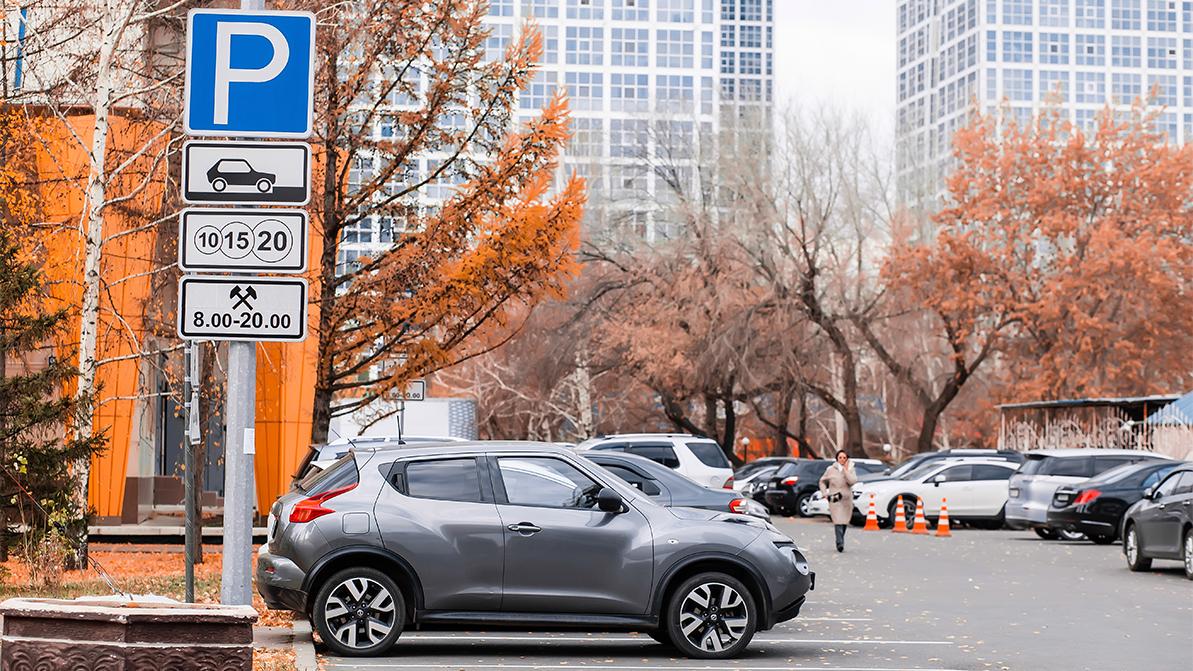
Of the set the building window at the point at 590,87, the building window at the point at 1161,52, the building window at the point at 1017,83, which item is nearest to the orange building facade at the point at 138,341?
the building window at the point at 590,87

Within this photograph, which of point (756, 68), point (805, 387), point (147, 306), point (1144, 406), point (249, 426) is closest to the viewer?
point (249, 426)

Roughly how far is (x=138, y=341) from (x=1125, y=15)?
172 metres

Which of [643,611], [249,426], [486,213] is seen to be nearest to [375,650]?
[643,611]

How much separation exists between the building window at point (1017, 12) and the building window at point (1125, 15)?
1071 cm

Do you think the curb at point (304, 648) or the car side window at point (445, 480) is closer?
the curb at point (304, 648)

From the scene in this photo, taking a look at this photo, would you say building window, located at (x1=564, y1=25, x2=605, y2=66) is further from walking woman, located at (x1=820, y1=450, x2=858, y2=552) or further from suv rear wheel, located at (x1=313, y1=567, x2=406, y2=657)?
suv rear wheel, located at (x1=313, y1=567, x2=406, y2=657)

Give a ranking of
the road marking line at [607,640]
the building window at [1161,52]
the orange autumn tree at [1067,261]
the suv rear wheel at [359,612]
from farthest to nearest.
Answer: the building window at [1161,52], the orange autumn tree at [1067,261], the road marking line at [607,640], the suv rear wheel at [359,612]

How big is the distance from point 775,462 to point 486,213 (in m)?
28.4

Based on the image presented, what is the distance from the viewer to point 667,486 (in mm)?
17641

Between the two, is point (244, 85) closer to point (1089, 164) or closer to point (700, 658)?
point (700, 658)

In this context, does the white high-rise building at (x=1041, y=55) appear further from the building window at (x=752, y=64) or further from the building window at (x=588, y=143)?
the building window at (x=588, y=143)

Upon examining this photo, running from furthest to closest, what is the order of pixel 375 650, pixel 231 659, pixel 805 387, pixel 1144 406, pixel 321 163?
pixel 805 387 → pixel 1144 406 → pixel 321 163 → pixel 375 650 → pixel 231 659

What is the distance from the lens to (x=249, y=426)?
788 cm

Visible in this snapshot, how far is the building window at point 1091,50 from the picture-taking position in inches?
6969
